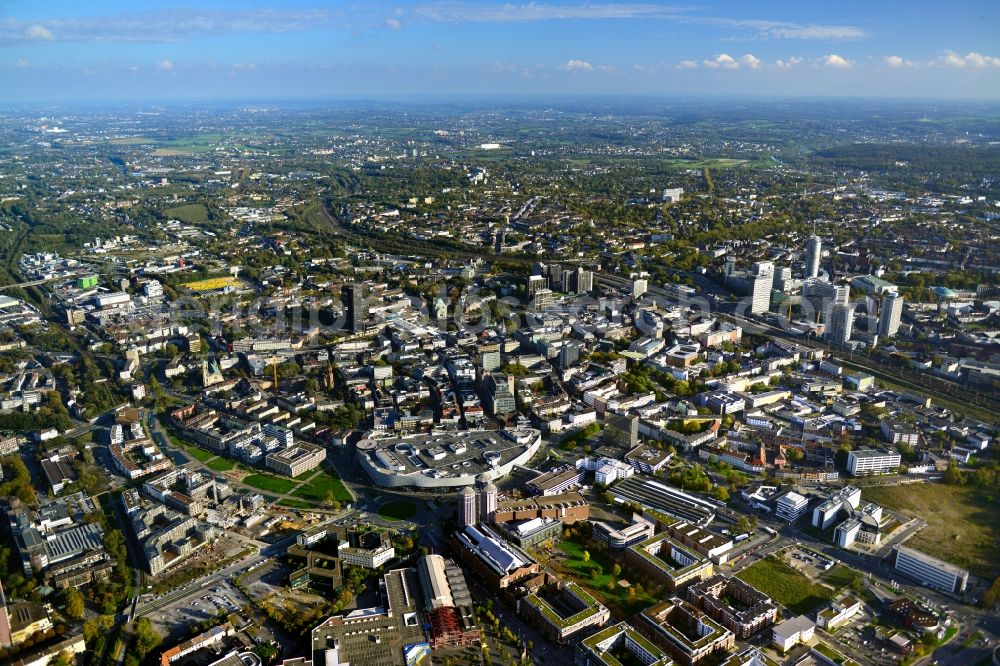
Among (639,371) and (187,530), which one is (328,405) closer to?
(187,530)

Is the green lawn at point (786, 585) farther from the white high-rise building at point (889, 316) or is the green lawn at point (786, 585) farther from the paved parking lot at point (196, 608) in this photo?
the white high-rise building at point (889, 316)

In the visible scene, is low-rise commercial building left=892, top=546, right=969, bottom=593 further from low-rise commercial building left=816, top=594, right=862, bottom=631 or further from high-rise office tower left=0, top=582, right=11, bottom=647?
high-rise office tower left=0, top=582, right=11, bottom=647

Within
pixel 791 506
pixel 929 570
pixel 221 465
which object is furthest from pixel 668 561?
pixel 221 465

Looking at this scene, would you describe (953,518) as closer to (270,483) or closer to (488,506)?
(488,506)

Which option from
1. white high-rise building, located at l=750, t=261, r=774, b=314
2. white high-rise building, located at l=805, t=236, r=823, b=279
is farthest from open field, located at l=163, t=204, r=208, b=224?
white high-rise building, located at l=805, t=236, r=823, b=279

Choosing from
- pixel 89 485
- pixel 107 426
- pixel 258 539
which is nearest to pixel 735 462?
pixel 258 539

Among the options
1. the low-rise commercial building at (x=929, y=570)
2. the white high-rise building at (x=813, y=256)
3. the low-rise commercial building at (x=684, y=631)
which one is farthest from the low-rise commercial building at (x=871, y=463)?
the white high-rise building at (x=813, y=256)
